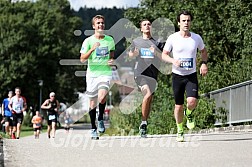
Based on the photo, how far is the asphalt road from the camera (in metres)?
8.62

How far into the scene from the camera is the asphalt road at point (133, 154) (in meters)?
8.62

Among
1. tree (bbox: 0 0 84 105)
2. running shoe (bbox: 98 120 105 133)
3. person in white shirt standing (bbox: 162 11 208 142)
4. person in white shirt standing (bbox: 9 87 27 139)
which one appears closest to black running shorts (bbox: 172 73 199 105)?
person in white shirt standing (bbox: 162 11 208 142)

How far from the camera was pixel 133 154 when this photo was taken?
9867mm

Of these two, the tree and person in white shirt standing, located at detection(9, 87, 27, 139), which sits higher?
the tree

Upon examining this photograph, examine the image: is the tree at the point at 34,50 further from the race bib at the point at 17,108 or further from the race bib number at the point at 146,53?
the race bib number at the point at 146,53

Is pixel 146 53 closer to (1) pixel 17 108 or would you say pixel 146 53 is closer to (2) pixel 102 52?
(2) pixel 102 52

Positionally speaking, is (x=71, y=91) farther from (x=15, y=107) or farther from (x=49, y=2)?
(x=15, y=107)

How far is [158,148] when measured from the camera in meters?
10.9

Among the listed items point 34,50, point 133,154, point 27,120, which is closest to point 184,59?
point 133,154

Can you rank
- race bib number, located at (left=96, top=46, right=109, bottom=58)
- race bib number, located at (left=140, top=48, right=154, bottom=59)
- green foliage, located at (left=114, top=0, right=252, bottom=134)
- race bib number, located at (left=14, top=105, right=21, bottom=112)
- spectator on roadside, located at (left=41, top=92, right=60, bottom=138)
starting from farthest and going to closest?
1. green foliage, located at (left=114, top=0, right=252, bottom=134)
2. race bib number, located at (left=14, top=105, right=21, bottom=112)
3. spectator on roadside, located at (left=41, top=92, right=60, bottom=138)
4. race bib number, located at (left=140, top=48, right=154, bottom=59)
5. race bib number, located at (left=96, top=46, right=109, bottom=58)

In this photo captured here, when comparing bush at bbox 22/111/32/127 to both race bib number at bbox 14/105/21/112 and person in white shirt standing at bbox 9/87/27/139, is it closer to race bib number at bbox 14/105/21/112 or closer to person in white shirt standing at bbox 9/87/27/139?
person in white shirt standing at bbox 9/87/27/139

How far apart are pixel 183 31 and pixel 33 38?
58919 millimetres

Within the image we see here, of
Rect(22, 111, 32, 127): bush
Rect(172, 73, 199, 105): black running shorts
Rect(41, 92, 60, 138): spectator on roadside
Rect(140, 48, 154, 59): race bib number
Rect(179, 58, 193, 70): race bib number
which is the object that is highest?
Rect(140, 48, 154, 59): race bib number

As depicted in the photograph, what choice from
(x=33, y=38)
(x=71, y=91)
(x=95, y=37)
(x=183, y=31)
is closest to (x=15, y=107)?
(x=95, y=37)
